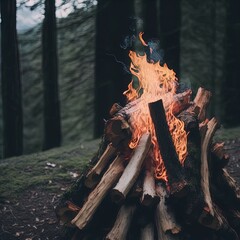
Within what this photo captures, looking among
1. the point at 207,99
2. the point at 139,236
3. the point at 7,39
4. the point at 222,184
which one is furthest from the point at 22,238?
the point at 7,39

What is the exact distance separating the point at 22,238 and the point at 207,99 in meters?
3.47

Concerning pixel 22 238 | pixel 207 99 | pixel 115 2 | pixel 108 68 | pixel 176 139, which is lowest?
pixel 22 238

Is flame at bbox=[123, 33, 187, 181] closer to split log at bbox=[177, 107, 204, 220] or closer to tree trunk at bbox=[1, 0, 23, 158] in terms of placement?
split log at bbox=[177, 107, 204, 220]

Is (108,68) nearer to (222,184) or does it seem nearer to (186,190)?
(222,184)

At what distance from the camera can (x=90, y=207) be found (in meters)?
4.63

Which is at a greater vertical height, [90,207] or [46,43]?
[46,43]

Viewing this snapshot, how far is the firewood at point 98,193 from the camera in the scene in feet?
14.9

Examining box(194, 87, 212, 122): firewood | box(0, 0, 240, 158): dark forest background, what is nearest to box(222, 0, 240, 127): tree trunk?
box(0, 0, 240, 158): dark forest background

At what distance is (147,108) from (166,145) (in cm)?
72

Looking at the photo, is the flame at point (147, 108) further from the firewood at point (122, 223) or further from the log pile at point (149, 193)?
the firewood at point (122, 223)

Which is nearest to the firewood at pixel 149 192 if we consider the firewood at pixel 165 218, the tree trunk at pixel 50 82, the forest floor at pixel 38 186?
the firewood at pixel 165 218

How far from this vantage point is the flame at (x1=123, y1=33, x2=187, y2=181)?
5105 millimetres

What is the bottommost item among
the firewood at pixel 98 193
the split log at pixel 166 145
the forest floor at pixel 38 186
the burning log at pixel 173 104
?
the forest floor at pixel 38 186

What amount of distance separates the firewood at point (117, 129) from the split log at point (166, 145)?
365mm
